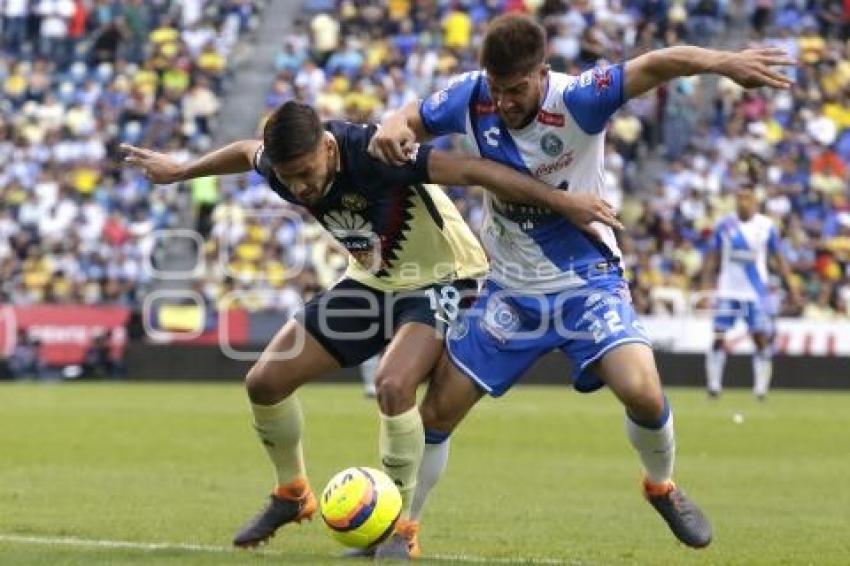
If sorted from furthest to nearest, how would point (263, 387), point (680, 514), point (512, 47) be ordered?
point (263, 387)
point (680, 514)
point (512, 47)

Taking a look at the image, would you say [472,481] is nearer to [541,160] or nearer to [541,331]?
[541,331]

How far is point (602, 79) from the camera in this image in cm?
870

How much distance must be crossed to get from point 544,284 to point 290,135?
1.46 meters

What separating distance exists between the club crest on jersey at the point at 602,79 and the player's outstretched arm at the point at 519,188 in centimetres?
50

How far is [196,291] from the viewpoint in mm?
29125

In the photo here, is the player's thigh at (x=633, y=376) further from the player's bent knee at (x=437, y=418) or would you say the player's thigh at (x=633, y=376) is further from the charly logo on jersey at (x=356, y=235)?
the charly logo on jersey at (x=356, y=235)

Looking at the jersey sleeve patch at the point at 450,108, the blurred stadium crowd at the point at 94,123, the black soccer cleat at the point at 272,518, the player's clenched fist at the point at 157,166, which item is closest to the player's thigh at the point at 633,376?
the jersey sleeve patch at the point at 450,108

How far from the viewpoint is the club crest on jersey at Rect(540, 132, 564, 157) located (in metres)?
8.91

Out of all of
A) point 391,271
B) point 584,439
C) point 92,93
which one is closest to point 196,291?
point 92,93

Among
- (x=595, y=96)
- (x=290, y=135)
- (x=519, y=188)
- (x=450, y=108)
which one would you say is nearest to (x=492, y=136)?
(x=450, y=108)

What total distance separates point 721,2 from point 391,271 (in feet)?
77.9

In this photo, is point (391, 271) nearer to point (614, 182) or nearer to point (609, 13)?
point (614, 182)

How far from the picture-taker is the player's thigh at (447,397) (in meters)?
9.12

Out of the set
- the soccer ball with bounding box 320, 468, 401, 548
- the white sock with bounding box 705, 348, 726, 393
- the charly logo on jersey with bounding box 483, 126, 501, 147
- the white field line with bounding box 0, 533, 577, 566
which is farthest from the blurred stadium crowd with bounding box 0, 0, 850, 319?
the soccer ball with bounding box 320, 468, 401, 548
